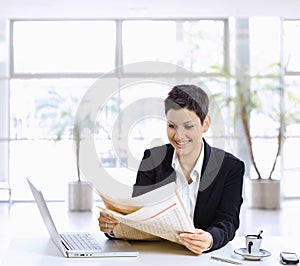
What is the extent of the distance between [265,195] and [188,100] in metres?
5.85

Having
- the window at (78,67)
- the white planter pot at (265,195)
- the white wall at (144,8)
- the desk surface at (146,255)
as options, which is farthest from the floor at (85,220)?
the desk surface at (146,255)

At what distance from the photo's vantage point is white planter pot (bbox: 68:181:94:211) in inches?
307

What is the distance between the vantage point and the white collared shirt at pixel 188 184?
240cm

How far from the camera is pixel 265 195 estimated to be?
7.93 meters

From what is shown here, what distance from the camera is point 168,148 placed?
8.13ft

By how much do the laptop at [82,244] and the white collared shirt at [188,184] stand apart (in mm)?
281

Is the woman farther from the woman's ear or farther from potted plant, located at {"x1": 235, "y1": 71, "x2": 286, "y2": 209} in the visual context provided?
potted plant, located at {"x1": 235, "y1": 71, "x2": 286, "y2": 209}

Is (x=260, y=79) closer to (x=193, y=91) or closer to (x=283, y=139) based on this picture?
(x=283, y=139)

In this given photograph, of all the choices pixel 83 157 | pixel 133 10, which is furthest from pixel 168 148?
pixel 133 10

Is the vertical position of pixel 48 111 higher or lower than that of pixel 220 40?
lower

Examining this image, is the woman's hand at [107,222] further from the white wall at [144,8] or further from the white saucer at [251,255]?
the white wall at [144,8]

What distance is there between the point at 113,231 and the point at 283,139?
6.42 metres

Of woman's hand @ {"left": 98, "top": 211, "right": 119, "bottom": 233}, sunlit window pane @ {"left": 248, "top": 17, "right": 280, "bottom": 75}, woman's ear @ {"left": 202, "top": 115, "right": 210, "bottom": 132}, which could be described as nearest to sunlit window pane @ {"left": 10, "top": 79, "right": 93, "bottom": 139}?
sunlit window pane @ {"left": 248, "top": 17, "right": 280, "bottom": 75}

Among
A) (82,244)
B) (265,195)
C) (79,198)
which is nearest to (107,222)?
(82,244)
